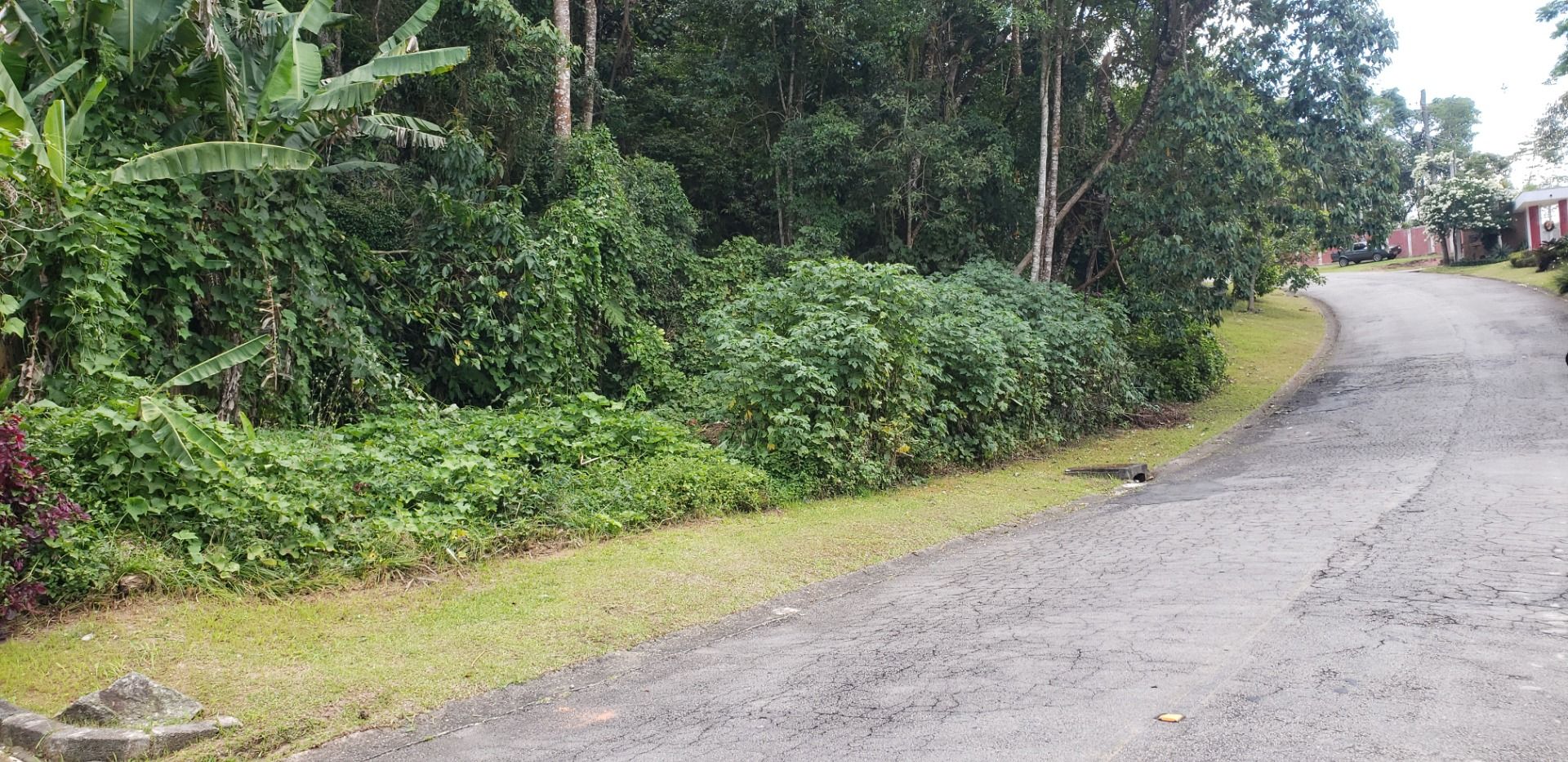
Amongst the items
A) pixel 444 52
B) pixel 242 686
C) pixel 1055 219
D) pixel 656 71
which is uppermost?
pixel 656 71

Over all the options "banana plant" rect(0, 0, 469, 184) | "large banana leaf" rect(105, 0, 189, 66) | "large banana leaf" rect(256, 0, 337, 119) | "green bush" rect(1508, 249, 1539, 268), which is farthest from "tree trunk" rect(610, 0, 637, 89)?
"green bush" rect(1508, 249, 1539, 268)

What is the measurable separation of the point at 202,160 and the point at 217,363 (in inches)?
65.2

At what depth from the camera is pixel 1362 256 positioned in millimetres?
60656

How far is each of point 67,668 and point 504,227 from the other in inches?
333

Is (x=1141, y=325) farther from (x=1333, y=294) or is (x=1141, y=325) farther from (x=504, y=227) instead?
(x=1333, y=294)

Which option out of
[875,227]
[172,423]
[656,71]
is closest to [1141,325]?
[875,227]

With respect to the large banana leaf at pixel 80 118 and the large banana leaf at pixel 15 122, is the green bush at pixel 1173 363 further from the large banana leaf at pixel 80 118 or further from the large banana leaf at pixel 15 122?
the large banana leaf at pixel 15 122

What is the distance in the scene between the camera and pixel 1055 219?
65.8 ft

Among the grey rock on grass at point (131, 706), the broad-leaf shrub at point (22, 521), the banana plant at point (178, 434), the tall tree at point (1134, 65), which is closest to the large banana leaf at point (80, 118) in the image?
the banana plant at point (178, 434)

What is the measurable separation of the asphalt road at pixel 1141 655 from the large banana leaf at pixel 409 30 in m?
7.69

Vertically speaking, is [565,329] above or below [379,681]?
above

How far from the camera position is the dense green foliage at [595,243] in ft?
25.4

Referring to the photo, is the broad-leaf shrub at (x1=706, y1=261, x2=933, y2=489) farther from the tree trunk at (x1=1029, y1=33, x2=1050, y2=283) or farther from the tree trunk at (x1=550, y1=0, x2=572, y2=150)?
the tree trunk at (x1=1029, y1=33, x2=1050, y2=283)

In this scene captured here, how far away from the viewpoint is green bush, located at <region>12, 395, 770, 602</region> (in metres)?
6.75
